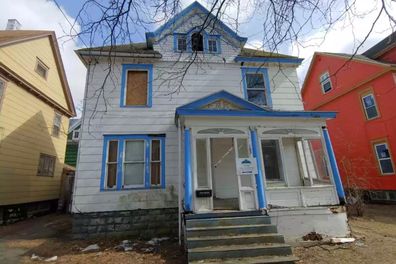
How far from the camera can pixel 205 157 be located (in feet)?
28.8

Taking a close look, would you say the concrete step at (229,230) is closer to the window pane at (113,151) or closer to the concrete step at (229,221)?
the concrete step at (229,221)

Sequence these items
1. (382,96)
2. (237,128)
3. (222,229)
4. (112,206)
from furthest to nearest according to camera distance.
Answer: (382,96)
(112,206)
(237,128)
(222,229)

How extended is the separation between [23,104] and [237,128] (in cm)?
1071

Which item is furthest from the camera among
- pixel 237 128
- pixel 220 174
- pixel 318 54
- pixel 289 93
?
pixel 318 54

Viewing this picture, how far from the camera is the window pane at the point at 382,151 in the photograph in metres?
13.0

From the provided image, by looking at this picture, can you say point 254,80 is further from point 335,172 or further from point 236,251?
point 236,251

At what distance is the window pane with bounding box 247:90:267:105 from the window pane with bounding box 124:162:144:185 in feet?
17.2

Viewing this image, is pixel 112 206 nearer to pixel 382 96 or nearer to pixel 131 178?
pixel 131 178

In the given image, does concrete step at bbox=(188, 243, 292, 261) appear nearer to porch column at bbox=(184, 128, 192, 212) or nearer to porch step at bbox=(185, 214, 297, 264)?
porch step at bbox=(185, 214, 297, 264)

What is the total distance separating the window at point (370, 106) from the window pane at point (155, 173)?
12677mm

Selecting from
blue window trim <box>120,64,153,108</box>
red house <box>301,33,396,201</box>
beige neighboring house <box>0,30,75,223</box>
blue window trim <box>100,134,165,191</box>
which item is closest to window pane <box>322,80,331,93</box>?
red house <box>301,33,396,201</box>

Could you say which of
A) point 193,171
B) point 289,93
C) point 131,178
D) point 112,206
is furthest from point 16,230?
point 289,93

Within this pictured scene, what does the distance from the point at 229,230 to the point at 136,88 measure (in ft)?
21.1

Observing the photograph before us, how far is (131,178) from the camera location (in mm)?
8586
